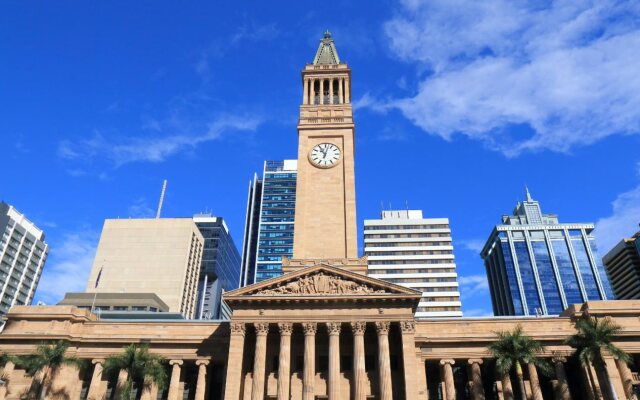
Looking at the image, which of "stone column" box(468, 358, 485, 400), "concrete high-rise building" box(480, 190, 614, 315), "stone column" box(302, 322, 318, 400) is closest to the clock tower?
"stone column" box(302, 322, 318, 400)

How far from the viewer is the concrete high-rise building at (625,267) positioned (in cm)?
15650

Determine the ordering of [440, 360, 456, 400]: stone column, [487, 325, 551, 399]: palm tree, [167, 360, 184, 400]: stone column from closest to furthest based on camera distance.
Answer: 1. [487, 325, 551, 399]: palm tree
2. [440, 360, 456, 400]: stone column
3. [167, 360, 184, 400]: stone column

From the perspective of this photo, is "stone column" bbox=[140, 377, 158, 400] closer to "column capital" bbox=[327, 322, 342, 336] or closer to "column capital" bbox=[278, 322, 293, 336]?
"column capital" bbox=[278, 322, 293, 336]

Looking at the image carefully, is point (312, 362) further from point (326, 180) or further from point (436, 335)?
point (326, 180)

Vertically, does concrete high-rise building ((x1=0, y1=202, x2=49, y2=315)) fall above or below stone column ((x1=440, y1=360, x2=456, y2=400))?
above

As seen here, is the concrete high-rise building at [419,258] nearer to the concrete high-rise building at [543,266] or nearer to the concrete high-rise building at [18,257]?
the concrete high-rise building at [543,266]

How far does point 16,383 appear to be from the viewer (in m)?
Result: 46.0

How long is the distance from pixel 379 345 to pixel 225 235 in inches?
4921

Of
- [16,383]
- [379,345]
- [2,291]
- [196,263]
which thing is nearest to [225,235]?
[196,263]

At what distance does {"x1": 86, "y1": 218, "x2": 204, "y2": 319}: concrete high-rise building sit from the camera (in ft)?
395

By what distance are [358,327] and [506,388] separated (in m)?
→ 14.7

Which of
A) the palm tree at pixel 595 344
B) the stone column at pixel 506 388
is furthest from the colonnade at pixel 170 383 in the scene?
the palm tree at pixel 595 344

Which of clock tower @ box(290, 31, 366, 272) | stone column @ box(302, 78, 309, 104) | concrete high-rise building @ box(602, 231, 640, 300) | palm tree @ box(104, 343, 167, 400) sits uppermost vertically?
concrete high-rise building @ box(602, 231, 640, 300)

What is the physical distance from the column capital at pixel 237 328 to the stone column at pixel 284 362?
3231mm
